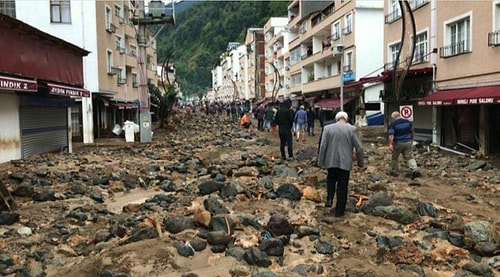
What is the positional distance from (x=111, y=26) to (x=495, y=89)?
22629 millimetres

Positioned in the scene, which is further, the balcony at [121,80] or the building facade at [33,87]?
the balcony at [121,80]

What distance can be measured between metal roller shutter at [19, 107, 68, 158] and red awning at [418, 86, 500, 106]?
47.4 ft

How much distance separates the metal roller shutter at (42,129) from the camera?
52.1ft

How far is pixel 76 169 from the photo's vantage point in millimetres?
13570

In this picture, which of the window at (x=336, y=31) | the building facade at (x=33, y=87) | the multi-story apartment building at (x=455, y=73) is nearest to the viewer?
the building facade at (x=33, y=87)

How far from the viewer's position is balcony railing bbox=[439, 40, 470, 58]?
1752 centimetres

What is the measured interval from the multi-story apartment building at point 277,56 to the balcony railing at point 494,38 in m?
39.6

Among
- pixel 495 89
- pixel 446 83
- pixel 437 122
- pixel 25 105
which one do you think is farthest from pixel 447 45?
pixel 25 105

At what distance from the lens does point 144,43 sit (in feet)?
81.1

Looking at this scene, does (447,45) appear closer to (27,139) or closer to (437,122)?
(437,122)

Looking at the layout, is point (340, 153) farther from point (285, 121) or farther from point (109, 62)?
point (109, 62)

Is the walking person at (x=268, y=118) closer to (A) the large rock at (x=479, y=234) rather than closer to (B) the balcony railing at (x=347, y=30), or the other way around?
(B) the balcony railing at (x=347, y=30)

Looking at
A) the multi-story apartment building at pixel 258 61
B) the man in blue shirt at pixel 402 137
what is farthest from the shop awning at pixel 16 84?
the multi-story apartment building at pixel 258 61

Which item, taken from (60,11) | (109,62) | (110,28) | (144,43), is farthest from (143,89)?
(110,28)
